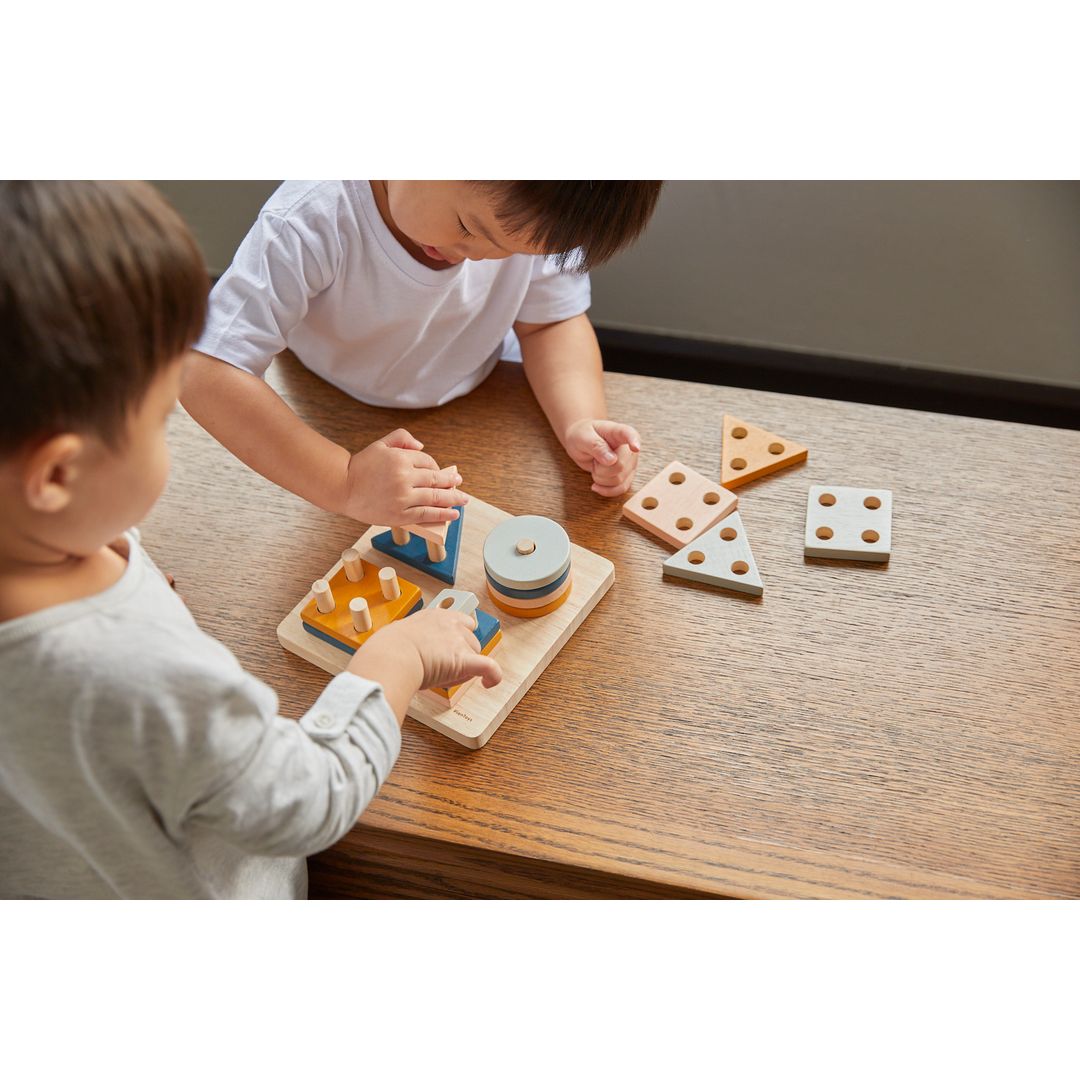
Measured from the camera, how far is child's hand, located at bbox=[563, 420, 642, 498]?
87 cm

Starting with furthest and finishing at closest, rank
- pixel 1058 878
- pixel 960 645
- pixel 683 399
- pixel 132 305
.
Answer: pixel 683 399, pixel 960 645, pixel 1058 878, pixel 132 305

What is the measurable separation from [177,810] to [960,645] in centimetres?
57

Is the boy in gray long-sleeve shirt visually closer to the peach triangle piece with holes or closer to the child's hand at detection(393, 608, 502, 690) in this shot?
the child's hand at detection(393, 608, 502, 690)

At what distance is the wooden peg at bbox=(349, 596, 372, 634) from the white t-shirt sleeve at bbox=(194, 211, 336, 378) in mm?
227

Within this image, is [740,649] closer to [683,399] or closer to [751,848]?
[751,848]

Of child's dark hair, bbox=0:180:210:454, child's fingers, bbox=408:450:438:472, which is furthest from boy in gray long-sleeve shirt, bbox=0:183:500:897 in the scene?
child's fingers, bbox=408:450:438:472

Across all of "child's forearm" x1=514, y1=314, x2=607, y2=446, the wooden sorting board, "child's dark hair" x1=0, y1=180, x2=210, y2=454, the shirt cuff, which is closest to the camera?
"child's dark hair" x1=0, y1=180, x2=210, y2=454

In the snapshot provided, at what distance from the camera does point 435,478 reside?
81 centimetres

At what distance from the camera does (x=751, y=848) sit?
27.0 inches

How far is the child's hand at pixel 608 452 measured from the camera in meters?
0.87

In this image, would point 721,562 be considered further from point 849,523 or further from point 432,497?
point 432,497

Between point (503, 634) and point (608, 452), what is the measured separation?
0.19 m
